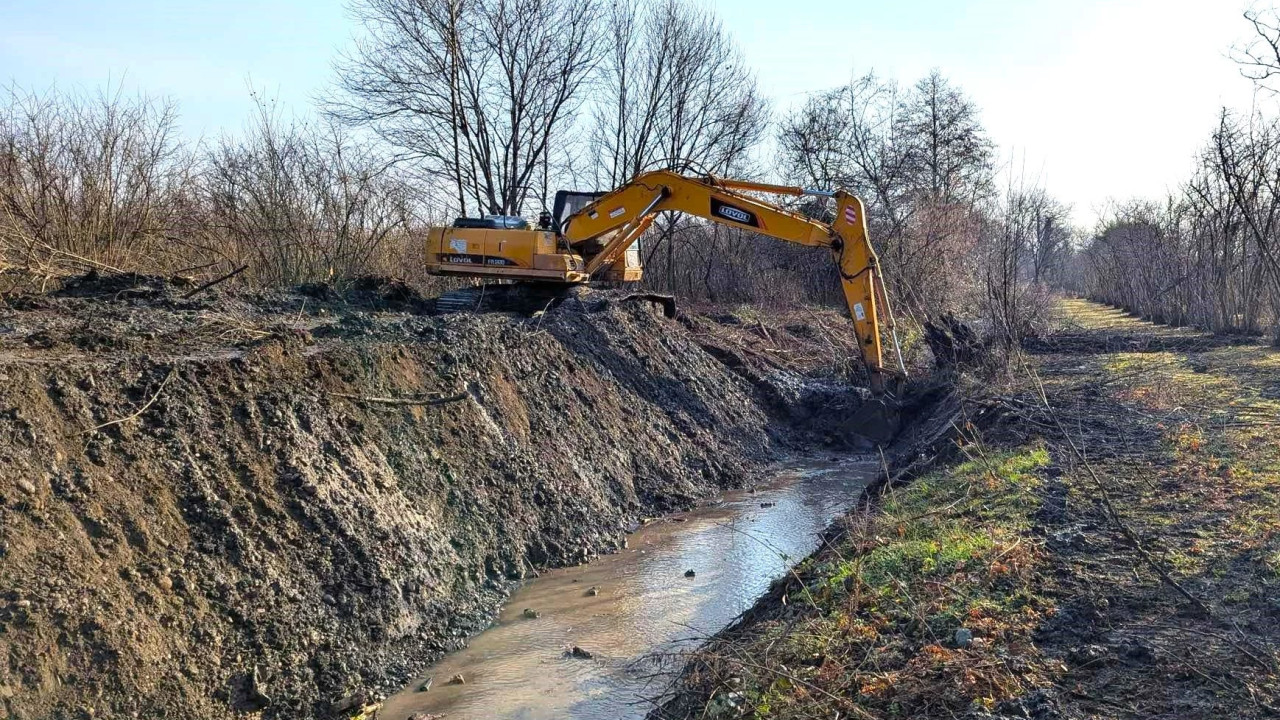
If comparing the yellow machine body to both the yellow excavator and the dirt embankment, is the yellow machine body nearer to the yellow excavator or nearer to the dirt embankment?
the yellow excavator

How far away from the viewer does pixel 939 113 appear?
106 ft

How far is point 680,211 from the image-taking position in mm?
12391

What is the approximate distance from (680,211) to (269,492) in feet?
25.3

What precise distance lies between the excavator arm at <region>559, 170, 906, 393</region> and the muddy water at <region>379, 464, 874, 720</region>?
116 inches

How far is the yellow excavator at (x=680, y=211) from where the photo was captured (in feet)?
39.1

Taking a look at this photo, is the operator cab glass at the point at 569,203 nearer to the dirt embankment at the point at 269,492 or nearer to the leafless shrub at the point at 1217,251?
the dirt embankment at the point at 269,492

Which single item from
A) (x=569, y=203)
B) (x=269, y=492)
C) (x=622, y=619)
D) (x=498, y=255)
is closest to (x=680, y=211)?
(x=569, y=203)

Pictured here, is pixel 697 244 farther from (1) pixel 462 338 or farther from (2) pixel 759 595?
(2) pixel 759 595

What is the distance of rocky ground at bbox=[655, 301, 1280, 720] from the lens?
12.5ft

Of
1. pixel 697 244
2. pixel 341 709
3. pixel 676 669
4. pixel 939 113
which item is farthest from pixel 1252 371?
pixel 939 113

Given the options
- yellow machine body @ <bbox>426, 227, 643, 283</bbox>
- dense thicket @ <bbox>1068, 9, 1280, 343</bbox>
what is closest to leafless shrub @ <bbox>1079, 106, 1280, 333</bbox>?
dense thicket @ <bbox>1068, 9, 1280, 343</bbox>

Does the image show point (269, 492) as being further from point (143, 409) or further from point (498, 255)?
point (498, 255)

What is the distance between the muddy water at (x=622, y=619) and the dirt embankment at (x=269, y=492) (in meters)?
0.30

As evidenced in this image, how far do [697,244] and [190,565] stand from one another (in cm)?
2445
